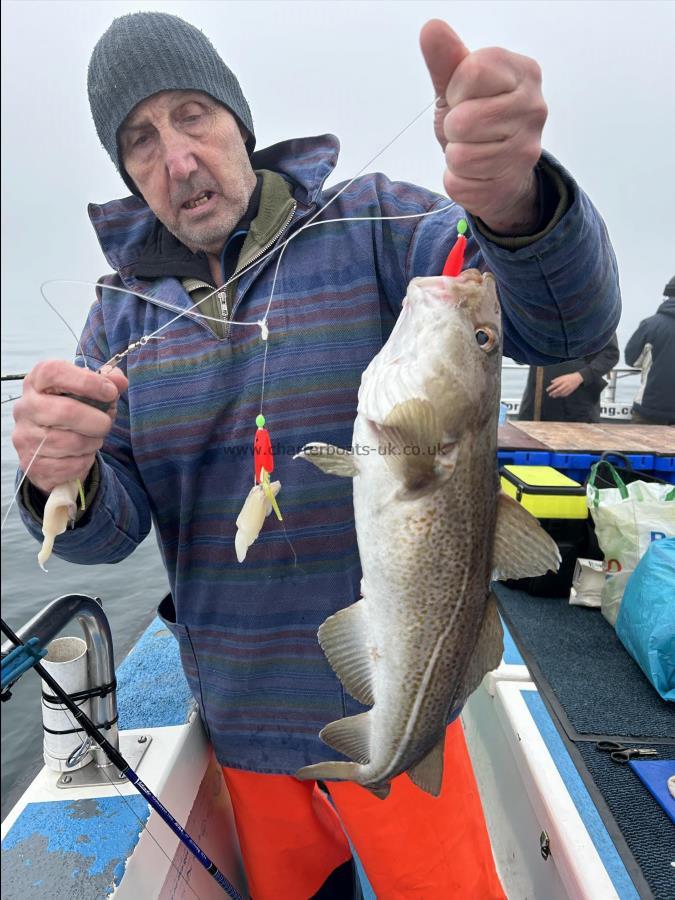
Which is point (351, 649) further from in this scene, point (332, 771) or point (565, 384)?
point (565, 384)

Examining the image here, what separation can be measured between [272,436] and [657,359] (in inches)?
235

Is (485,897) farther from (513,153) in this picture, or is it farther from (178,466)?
(513,153)

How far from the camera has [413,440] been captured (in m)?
1.37

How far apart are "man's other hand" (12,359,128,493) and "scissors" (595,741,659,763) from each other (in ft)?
8.21

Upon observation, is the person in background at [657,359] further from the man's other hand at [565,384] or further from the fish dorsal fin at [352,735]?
the fish dorsal fin at [352,735]

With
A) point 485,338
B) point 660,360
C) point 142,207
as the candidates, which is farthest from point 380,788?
point 660,360

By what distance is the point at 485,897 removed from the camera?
7.30 feet

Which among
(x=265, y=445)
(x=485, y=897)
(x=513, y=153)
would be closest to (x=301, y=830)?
(x=485, y=897)

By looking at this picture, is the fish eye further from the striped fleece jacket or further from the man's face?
the man's face

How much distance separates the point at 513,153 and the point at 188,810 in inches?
102

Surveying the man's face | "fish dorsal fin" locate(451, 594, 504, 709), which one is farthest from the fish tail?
the man's face

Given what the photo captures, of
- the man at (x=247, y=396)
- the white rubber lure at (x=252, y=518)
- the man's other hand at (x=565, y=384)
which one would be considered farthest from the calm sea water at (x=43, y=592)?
the man's other hand at (x=565, y=384)


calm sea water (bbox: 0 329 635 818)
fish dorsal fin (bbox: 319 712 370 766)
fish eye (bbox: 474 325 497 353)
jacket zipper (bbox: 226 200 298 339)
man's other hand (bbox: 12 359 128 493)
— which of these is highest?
jacket zipper (bbox: 226 200 298 339)

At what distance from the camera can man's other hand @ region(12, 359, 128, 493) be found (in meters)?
1.31
